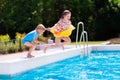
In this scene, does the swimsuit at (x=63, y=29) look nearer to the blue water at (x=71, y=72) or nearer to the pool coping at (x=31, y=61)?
the pool coping at (x=31, y=61)

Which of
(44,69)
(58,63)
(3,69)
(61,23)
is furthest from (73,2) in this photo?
(3,69)

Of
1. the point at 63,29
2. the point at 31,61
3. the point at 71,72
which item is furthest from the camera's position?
the point at 63,29

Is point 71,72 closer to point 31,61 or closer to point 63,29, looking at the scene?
point 31,61

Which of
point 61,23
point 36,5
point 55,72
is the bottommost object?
point 55,72

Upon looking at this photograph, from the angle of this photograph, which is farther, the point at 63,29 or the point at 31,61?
the point at 63,29

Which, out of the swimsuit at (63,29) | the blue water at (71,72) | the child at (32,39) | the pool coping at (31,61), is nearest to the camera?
the pool coping at (31,61)

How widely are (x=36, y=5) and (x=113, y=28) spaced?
22.3 ft

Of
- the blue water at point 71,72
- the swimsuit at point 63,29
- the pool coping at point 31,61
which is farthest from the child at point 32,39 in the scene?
the swimsuit at point 63,29

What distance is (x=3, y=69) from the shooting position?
10.4 metres

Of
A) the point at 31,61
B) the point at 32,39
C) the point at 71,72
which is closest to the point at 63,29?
the point at 32,39

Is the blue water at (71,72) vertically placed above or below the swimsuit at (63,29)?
below

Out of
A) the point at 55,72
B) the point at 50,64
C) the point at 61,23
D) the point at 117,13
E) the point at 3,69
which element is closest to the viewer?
the point at 3,69

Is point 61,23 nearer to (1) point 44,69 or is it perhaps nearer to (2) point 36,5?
(1) point 44,69

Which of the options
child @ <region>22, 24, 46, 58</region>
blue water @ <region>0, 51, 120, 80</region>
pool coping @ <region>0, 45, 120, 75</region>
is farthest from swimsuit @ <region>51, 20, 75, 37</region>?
child @ <region>22, 24, 46, 58</region>
